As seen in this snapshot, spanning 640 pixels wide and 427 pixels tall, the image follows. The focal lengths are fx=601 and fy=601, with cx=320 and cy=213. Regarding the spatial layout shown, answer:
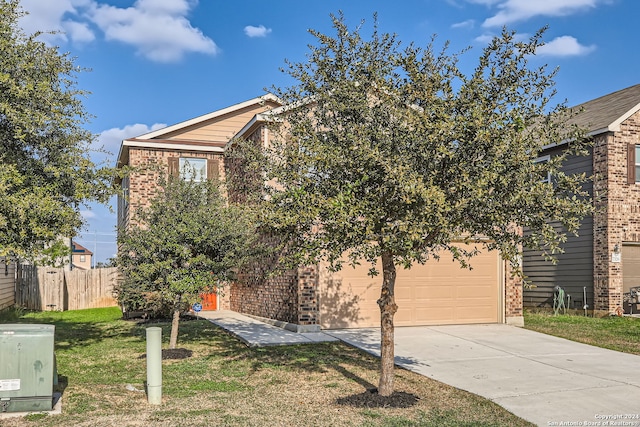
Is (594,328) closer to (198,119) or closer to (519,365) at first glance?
(519,365)

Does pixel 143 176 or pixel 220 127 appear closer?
pixel 143 176

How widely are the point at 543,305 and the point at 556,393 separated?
41.1 feet

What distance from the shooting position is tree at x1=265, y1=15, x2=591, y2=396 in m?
6.54

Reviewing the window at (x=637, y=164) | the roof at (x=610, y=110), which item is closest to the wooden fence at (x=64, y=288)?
the roof at (x=610, y=110)

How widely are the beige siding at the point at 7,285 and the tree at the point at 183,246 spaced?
10.4 metres

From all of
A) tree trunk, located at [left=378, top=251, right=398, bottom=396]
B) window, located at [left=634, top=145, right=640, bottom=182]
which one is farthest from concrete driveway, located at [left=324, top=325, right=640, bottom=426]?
Result: window, located at [left=634, top=145, right=640, bottom=182]

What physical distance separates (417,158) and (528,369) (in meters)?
5.00

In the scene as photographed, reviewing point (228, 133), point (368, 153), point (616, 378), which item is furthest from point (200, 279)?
point (228, 133)

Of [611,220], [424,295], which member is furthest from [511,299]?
[611,220]

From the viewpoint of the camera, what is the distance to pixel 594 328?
50.1ft

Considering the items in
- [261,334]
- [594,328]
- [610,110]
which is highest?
[610,110]

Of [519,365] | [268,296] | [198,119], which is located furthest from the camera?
[198,119]

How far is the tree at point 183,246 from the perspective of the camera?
10758 mm

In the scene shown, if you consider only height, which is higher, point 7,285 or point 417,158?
point 417,158
